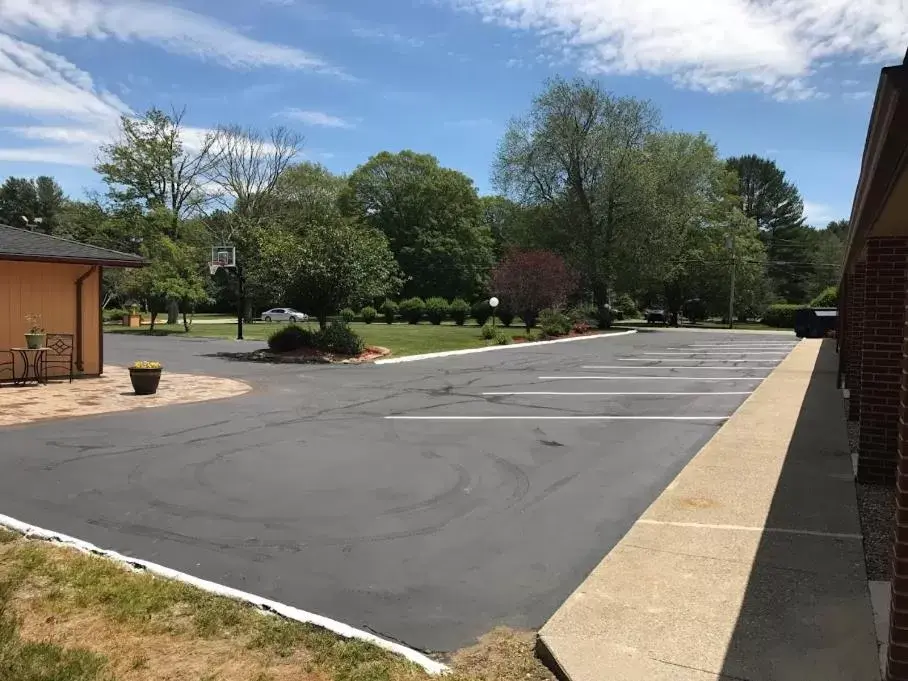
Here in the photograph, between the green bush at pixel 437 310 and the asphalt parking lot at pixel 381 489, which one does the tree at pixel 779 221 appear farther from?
the asphalt parking lot at pixel 381 489

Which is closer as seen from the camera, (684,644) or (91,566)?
(684,644)

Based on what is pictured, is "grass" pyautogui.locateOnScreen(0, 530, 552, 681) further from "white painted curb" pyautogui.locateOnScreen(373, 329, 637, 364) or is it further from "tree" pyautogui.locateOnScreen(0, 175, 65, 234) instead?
"tree" pyautogui.locateOnScreen(0, 175, 65, 234)

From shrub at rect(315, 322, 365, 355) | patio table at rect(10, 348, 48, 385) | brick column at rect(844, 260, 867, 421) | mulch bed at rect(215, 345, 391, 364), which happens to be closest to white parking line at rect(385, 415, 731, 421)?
brick column at rect(844, 260, 867, 421)

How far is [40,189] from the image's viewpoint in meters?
82.0

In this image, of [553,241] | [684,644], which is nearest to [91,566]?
[684,644]

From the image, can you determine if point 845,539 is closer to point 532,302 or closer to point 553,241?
point 532,302

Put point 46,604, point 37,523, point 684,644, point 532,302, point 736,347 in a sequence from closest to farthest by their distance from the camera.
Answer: point 684,644, point 46,604, point 37,523, point 736,347, point 532,302

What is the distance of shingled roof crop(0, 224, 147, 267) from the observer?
13.4 meters

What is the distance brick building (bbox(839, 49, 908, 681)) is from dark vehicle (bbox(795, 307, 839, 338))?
2496 centimetres

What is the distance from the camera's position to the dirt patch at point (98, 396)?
10469mm

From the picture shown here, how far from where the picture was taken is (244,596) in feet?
13.3

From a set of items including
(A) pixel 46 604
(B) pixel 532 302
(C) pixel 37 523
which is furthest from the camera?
(B) pixel 532 302

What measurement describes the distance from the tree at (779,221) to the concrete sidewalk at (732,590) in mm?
64818

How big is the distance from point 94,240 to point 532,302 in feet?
84.8
